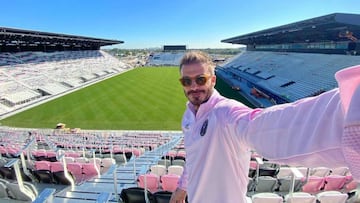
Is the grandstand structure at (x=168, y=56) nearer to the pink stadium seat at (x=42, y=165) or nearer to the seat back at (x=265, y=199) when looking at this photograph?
the pink stadium seat at (x=42, y=165)

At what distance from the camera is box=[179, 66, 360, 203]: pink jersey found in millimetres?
749

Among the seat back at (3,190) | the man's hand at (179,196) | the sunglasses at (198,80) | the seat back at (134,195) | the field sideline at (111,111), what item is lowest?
the field sideline at (111,111)

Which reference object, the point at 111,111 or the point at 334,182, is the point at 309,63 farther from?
the point at 334,182

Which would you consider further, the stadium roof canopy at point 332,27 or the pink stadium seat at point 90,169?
the stadium roof canopy at point 332,27

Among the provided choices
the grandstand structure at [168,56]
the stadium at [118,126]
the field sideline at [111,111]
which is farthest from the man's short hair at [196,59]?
the grandstand structure at [168,56]

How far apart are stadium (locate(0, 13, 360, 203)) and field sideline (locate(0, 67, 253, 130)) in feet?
0.27

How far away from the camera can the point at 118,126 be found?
18.6m

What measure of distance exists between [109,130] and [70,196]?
13320 mm

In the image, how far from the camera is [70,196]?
4789 millimetres

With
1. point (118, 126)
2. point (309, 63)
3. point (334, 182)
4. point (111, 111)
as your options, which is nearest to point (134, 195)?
point (334, 182)

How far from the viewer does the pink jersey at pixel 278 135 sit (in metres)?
0.75

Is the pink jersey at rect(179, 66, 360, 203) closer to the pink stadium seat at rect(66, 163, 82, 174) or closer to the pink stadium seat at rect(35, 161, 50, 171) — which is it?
the pink stadium seat at rect(66, 163, 82, 174)

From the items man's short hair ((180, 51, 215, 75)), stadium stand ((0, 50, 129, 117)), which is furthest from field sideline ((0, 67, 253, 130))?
man's short hair ((180, 51, 215, 75))

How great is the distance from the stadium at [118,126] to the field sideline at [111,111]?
0.08 meters
